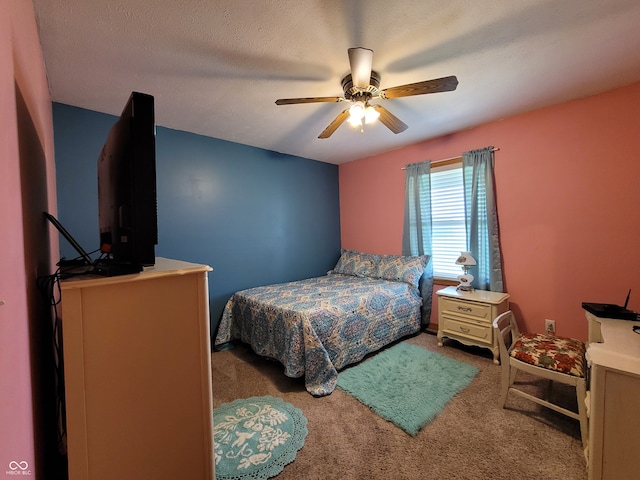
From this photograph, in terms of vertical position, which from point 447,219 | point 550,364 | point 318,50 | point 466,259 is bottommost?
point 550,364

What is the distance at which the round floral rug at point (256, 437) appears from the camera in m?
1.45

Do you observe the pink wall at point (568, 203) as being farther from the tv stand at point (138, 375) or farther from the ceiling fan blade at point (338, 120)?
the tv stand at point (138, 375)

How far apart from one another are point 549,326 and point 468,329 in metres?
0.73

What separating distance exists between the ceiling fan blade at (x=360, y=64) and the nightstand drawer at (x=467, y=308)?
7.41 feet

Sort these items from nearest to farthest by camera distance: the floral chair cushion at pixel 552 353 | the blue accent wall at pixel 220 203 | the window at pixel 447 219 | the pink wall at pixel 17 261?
1. the pink wall at pixel 17 261
2. the floral chair cushion at pixel 552 353
3. the blue accent wall at pixel 220 203
4. the window at pixel 447 219

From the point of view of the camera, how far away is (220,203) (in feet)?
10.4

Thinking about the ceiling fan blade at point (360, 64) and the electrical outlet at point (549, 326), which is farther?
the electrical outlet at point (549, 326)

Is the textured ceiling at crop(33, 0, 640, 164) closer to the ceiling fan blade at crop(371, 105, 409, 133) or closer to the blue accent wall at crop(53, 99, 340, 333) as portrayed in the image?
the ceiling fan blade at crop(371, 105, 409, 133)

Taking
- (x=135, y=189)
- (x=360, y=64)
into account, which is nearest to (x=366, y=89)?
(x=360, y=64)

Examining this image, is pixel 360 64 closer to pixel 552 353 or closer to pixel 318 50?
pixel 318 50

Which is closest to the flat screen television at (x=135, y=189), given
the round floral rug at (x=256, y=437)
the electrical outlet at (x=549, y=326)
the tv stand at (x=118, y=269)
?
the tv stand at (x=118, y=269)

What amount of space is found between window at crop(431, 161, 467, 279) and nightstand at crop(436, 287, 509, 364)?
1.59 ft

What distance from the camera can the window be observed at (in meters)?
3.17

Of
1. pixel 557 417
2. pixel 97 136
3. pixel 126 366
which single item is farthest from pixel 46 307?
pixel 557 417
